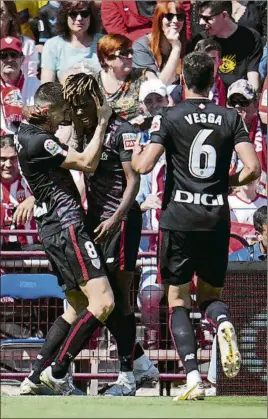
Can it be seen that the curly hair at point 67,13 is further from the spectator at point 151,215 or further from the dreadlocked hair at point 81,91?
the dreadlocked hair at point 81,91

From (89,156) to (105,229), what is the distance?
1.83 ft

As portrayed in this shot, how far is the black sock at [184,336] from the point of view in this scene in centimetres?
817

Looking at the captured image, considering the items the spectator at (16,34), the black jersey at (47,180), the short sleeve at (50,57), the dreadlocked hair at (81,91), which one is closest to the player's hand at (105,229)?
the black jersey at (47,180)

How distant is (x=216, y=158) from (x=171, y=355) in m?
3.30

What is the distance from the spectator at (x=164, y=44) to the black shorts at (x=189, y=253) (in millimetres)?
4940

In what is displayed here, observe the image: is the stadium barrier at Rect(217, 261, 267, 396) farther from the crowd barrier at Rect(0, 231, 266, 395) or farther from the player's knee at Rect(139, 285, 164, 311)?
the player's knee at Rect(139, 285, 164, 311)

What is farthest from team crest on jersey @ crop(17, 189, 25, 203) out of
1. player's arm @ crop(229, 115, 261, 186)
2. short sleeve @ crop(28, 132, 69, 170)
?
player's arm @ crop(229, 115, 261, 186)

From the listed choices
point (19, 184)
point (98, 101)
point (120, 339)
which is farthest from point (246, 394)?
point (19, 184)

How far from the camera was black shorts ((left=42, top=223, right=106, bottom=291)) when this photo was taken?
8836mm

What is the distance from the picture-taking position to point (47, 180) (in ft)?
29.4

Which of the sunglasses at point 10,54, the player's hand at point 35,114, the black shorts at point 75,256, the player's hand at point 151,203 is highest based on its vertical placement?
the sunglasses at point 10,54

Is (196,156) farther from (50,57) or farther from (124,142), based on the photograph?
(50,57)

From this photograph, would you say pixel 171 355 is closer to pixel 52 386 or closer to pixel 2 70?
pixel 52 386

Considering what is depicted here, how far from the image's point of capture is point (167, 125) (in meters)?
8.31
